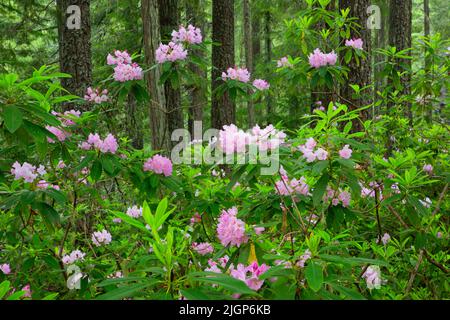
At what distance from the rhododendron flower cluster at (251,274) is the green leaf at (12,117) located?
116 centimetres

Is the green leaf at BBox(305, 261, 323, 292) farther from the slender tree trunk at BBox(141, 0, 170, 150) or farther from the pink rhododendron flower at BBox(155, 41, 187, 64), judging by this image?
the slender tree trunk at BBox(141, 0, 170, 150)

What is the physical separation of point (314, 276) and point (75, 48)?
5859 mm

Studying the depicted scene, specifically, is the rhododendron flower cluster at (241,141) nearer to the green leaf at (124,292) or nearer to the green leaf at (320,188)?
the green leaf at (320,188)

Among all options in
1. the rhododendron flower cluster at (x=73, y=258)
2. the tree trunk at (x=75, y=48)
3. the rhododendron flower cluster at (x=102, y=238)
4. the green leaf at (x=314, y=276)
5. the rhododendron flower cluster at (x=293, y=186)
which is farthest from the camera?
the tree trunk at (x=75, y=48)

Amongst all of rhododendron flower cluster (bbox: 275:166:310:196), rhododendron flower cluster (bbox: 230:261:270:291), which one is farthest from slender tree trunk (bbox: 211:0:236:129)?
rhododendron flower cluster (bbox: 230:261:270:291)

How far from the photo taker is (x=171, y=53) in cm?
406

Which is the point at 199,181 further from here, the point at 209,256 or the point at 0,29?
the point at 0,29

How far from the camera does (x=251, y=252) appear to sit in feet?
5.98

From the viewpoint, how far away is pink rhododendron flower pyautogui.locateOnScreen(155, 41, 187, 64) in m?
4.05

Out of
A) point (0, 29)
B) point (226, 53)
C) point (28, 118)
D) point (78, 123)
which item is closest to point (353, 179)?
point (28, 118)

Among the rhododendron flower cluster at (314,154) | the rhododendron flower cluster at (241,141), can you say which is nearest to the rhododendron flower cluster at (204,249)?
the rhododendron flower cluster at (241,141)

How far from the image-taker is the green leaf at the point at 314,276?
1.41 m

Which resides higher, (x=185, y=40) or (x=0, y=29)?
(x=0, y=29)
